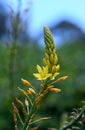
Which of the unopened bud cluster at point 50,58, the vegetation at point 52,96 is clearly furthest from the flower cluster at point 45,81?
the vegetation at point 52,96

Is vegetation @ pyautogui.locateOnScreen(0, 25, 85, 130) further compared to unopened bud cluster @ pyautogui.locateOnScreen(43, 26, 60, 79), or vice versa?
vegetation @ pyautogui.locateOnScreen(0, 25, 85, 130)

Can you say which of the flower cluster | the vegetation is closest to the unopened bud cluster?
the flower cluster

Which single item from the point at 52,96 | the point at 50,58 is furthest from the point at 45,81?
the point at 52,96

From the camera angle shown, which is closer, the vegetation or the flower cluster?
the flower cluster

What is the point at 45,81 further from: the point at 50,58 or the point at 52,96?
the point at 52,96

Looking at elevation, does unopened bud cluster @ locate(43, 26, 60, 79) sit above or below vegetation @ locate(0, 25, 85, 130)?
below

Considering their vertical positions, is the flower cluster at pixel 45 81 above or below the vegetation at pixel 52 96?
below

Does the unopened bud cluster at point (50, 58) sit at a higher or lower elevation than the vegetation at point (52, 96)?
lower

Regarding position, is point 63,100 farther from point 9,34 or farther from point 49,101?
point 9,34

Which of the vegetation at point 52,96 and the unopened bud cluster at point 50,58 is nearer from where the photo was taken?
the unopened bud cluster at point 50,58

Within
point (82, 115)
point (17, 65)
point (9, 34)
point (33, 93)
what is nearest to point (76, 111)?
point (82, 115)

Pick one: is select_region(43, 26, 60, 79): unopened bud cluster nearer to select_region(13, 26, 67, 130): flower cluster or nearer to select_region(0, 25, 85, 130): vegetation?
select_region(13, 26, 67, 130): flower cluster

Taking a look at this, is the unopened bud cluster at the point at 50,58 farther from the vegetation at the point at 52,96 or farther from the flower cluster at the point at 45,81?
the vegetation at the point at 52,96
